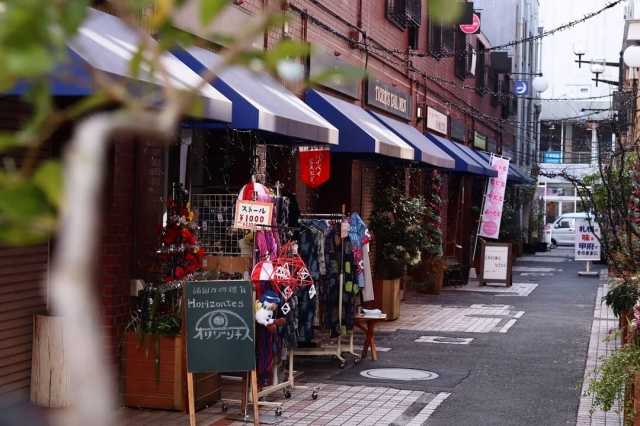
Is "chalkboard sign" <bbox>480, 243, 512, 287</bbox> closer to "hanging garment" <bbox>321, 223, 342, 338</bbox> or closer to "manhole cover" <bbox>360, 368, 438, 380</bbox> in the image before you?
"manhole cover" <bbox>360, 368, 438, 380</bbox>

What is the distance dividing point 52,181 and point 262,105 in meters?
8.45

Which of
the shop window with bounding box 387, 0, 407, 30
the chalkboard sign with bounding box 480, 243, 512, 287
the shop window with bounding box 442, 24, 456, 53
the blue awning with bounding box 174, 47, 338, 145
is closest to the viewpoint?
the blue awning with bounding box 174, 47, 338, 145

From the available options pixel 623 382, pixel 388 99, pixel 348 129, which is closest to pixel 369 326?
pixel 348 129

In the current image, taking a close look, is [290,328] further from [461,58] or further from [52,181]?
[461,58]

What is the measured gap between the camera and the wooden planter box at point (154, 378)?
845 centimetres

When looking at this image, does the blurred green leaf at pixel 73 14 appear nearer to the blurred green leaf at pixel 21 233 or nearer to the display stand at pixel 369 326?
the blurred green leaf at pixel 21 233

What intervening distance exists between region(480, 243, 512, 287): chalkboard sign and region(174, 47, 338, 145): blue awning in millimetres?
11873

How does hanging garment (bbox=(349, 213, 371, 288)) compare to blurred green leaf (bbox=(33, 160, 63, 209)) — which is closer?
blurred green leaf (bbox=(33, 160, 63, 209))

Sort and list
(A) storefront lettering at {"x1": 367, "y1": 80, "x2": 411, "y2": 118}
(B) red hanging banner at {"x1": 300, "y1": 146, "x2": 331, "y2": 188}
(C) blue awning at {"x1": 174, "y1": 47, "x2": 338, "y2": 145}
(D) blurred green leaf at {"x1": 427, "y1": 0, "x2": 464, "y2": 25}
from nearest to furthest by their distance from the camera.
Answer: (D) blurred green leaf at {"x1": 427, "y1": 0, "x2": 464, "y2": 25} < (C) blue awning at {"x1": 174, "y1": 47, "x2": 338, "y2": 145} < (B) red hanging banner at {"x1": 300, "y1": 146, "x2": 331, "y2": 188} < (A) storefront lettering at {"x1": 367, "y1": 80, "x2": 411, "y2": 118}

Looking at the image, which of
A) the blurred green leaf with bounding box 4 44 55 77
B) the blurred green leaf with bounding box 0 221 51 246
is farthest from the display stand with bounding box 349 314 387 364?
the blurred green leaf with bounding box 4 44 55 77

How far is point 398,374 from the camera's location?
35.8 ft

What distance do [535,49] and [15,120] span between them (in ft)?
148

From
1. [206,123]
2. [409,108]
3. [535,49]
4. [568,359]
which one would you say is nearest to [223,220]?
[206,123]

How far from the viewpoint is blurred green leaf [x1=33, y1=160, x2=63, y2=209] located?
4.16 feet
